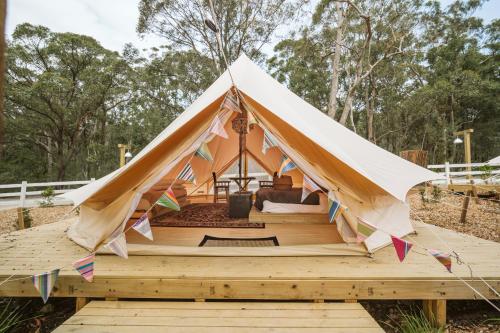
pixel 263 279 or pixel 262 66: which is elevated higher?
pixel 262 66

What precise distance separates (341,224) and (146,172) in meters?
2.03

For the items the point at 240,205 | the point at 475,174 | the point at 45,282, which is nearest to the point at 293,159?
the point at 240,205

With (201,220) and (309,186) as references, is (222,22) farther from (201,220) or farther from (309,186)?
(309,186)

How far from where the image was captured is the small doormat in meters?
2.77

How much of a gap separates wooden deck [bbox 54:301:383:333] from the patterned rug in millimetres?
1706

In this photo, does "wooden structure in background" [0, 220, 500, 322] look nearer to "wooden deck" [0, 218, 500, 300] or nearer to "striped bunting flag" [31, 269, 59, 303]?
"wooden deck" [0, 218, 500, 300]

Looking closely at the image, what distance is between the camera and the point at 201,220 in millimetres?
3943

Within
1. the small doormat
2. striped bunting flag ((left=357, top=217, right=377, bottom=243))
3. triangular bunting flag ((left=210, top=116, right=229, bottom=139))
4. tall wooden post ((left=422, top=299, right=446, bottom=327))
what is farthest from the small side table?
tall wooden post ((left=422, top=299, right=446, bottom=327))

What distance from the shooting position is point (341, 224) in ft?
8.84

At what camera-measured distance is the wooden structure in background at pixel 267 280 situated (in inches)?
75.8

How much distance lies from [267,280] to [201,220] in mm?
2182

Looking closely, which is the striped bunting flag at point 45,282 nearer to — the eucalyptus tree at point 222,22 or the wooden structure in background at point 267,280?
the wooden structure in background at point 267,280

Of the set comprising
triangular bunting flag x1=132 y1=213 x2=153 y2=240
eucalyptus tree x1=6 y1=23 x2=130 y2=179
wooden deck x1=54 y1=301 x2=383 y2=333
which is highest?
eucalyptus tree x1=6 y1=23 x2=130 y2=179

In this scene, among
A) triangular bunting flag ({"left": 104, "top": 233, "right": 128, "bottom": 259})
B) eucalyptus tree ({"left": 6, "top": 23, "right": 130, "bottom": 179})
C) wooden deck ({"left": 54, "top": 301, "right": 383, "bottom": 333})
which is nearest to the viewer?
wooden deck ({"left": 54, "top": 301, "right": 383, "bottom": 333})
